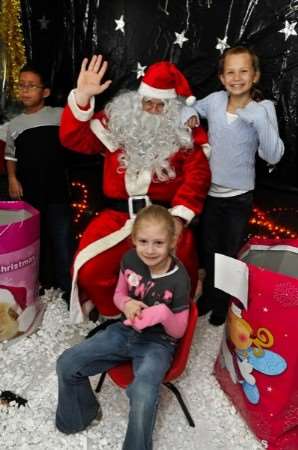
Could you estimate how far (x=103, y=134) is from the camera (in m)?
2.09

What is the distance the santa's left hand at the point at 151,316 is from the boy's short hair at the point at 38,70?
1222 millimetres

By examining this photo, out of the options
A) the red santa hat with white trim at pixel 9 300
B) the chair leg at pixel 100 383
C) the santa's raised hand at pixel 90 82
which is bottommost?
the chair leg at pixel 100 383

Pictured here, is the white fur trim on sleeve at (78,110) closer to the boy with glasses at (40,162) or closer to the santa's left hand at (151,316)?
the boy with glasses at (40,162)

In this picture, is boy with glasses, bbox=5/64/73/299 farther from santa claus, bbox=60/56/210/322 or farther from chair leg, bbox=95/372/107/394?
chair leg, bbox=95/372/107/394

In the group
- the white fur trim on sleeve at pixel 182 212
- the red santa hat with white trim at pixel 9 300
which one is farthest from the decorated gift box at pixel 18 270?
the white fur trim on sleeve at pixel 182 212

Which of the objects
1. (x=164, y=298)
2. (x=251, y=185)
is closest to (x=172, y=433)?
(x=164, y=298)

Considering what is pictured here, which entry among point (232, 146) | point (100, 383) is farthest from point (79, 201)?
point (100, 383)

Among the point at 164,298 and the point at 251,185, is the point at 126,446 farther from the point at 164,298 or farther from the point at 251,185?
the point at 251,185

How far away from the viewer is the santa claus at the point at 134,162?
6.58 feet

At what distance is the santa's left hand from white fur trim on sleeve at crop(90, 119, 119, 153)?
819 mm

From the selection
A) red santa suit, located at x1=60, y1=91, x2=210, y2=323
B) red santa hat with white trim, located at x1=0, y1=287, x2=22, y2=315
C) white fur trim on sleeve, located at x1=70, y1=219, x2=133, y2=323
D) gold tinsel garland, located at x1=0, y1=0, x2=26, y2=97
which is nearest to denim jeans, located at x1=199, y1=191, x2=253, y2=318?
red santa suit, located at x1=60, y1=91, x2=210, y2=323

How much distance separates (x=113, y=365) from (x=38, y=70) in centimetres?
148

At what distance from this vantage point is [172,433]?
1699 mm

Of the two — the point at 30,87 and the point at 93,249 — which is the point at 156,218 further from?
the point at 30,87
